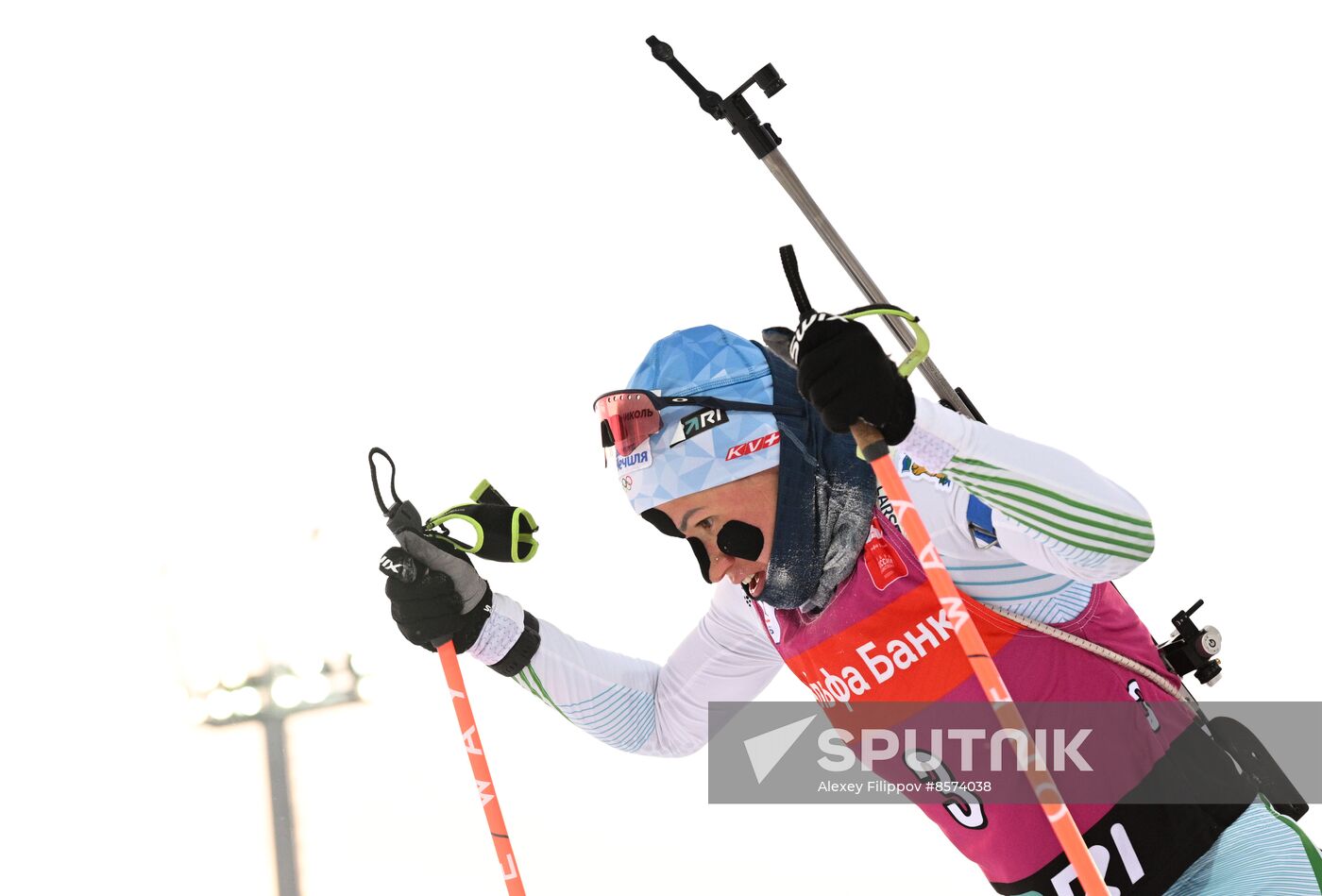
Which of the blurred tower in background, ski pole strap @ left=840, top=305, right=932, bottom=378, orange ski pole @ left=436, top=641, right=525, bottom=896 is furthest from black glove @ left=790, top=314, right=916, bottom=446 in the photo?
the blurred tower in background

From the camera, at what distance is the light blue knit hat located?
1791mm

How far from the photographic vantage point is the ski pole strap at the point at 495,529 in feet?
6.56

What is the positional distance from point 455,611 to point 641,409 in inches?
19.1

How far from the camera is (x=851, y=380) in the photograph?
1378 millimetres

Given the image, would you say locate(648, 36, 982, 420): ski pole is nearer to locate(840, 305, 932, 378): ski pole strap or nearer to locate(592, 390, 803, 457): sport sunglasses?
Answer: locate(592, 390, 803, 457): sport sunglasses

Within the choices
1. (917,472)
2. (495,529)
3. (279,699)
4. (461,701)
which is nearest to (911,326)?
(917,472)

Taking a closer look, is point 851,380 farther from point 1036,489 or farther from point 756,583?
point 756,583

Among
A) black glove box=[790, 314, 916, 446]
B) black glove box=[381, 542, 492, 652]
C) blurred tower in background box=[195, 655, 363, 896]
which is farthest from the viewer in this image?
blurred tower in background box=[195, 655, 363, 896]

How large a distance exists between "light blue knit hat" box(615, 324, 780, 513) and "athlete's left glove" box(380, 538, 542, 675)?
35 cm

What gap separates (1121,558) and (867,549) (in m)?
0.39

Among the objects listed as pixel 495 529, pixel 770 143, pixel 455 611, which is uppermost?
pixel 770 143

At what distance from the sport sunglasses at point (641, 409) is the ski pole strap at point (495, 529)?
0.82ft

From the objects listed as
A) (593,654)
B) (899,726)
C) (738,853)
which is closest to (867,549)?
(899,726)

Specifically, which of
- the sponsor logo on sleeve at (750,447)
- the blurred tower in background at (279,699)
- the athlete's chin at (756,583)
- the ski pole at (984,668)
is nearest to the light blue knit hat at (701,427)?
the sponsor logo on sleeve at (750,447)
